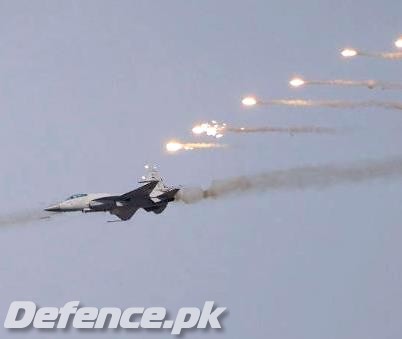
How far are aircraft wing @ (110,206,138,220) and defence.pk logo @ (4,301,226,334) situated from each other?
2875 centimetres

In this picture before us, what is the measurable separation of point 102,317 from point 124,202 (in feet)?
105

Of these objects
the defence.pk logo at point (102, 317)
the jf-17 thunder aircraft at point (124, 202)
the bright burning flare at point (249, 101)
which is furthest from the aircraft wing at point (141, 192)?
the defence.pk logo at point (102, 317)

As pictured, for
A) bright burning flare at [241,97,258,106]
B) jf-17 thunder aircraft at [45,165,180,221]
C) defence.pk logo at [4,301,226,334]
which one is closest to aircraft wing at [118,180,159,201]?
jf-17 thunder aircraft at [45,165,180,221]

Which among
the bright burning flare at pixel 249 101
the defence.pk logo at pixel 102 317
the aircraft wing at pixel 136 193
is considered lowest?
the defence.pk logo at pixel 102 317

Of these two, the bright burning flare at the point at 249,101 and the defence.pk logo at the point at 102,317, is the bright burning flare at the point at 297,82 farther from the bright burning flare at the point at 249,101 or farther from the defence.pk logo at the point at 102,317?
the defence.pk logo at the point at 102,317

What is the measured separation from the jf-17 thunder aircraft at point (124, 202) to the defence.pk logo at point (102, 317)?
2760 centimetres

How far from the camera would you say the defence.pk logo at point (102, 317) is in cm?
10981

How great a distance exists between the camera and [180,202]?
5551 inches

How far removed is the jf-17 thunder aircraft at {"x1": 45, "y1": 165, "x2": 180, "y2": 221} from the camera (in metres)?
141

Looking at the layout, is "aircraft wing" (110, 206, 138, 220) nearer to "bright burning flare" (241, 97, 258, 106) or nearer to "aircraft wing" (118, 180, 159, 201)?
"aircraft wing" (118, 180, 159, 201)

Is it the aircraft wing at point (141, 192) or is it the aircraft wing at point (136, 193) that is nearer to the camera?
the aircraft wing at point (136, 193)

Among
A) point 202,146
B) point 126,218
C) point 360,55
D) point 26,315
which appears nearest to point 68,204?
point 126,218

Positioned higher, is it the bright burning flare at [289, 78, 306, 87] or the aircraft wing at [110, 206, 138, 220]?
the bright burning flare at [289, 78, 306, 87]

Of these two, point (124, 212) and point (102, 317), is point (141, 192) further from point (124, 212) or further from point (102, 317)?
point (102, 317)
